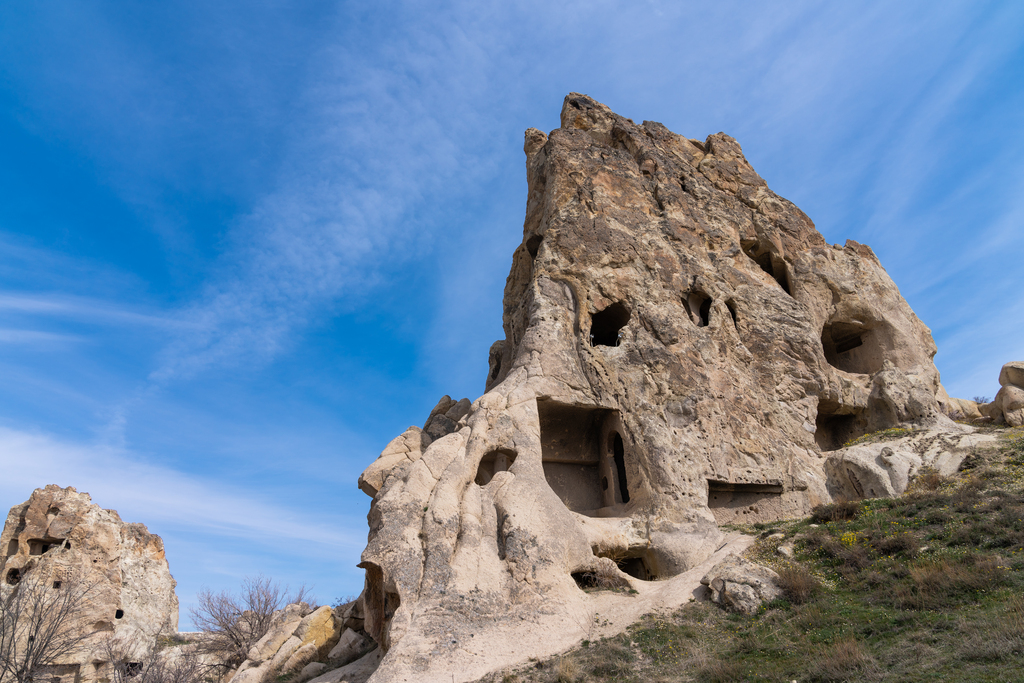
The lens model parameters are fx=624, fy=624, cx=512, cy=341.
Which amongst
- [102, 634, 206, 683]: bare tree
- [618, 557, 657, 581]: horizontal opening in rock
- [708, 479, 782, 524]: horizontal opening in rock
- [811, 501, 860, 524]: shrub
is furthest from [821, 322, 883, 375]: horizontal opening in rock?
[102, 634, 206, 683]: bare tree

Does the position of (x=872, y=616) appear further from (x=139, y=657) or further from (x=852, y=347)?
(x=139, y=657)

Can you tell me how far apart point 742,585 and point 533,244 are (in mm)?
12575

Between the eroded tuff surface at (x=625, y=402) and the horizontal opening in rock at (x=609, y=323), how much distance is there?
0.25 ft

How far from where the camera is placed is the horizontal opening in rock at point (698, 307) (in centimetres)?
1691

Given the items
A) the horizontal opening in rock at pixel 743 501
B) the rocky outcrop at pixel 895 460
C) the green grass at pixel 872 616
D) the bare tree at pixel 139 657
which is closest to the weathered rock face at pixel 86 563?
the bare tree at pixel 139 657

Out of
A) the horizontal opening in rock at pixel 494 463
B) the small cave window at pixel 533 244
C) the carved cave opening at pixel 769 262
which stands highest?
the small cave window at pixel 533 244

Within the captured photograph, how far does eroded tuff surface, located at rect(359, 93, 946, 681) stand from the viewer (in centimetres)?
1024

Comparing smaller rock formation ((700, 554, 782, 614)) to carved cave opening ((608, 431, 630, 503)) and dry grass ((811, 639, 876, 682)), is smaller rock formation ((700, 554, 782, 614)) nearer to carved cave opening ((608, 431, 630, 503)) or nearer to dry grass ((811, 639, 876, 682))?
dry grass ((811, 639, 876, 682))

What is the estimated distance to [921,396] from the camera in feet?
53.5

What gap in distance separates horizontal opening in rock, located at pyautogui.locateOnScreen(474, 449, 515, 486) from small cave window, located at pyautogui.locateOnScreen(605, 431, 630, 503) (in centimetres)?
313

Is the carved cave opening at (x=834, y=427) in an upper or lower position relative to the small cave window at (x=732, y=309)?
lower

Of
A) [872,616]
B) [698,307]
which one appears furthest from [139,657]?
[872,616]

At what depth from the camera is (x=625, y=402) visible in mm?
14766

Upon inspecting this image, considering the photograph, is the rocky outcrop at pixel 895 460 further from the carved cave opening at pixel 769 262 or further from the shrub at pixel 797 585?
the carved cave opening at pixel 769 262
